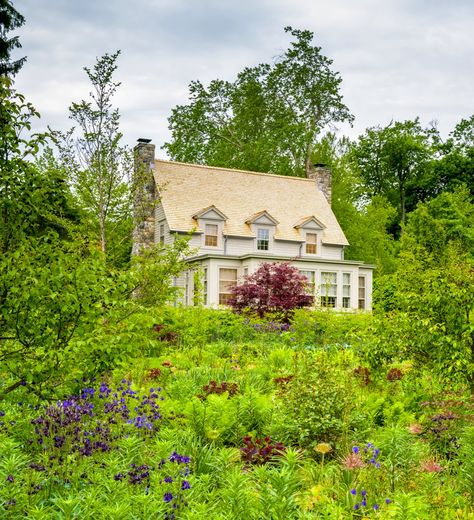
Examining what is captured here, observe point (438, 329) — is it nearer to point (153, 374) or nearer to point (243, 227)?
point (153, 374)

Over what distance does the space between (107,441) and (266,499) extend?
157 centimetres

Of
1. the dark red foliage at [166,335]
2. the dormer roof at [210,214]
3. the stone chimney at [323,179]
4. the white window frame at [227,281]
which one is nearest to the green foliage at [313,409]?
the dark red foliage at [166,335]

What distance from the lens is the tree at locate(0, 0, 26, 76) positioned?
23.0 meters

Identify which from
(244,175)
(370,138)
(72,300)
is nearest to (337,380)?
(72,300)

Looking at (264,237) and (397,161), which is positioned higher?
(397,161)

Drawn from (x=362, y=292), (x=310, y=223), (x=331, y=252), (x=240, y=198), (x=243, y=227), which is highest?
(x=240, y=198)

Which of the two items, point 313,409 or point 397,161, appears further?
point 397,161

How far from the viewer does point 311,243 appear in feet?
102

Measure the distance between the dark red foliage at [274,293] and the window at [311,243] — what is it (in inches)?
370

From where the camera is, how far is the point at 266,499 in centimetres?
372

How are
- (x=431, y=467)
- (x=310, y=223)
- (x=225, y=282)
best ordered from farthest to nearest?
(x=310, y=223) < (x=225, y=282) < (x=431, y=467)

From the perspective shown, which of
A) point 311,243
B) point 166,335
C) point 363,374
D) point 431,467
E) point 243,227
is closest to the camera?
point 431,467

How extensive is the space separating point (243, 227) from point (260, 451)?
25.0m

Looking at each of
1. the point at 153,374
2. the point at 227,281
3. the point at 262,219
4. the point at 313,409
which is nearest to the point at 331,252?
the point at 262,219
